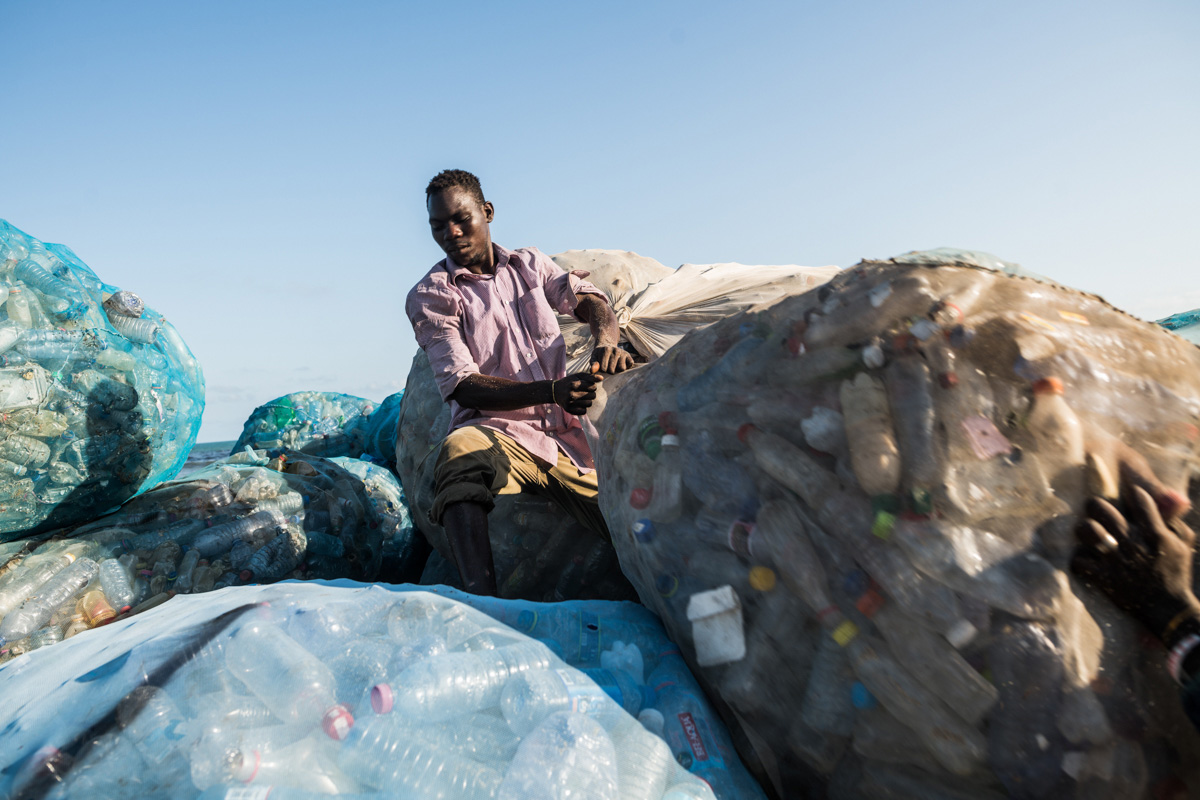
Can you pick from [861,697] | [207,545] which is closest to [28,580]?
[207,545]

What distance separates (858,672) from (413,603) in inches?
25.9

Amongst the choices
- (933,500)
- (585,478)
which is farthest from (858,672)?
(585,478)

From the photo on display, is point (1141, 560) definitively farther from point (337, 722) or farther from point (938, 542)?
point (337, 722)

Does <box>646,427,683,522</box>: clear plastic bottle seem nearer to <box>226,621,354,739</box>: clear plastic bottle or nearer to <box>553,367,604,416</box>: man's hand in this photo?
<box>226,621,354,739</box>: clear plastic bottle

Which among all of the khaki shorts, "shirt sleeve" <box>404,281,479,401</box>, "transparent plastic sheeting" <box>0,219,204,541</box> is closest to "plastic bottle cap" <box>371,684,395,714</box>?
the khaki shorts

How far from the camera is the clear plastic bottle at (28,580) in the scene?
1799mm

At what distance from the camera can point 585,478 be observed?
2.11m

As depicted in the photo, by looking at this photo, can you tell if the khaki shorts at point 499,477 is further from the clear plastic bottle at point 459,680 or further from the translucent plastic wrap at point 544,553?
the clear plastic bottle at point 459,680

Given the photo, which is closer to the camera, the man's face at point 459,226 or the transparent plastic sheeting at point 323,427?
the man's face at point 459,226

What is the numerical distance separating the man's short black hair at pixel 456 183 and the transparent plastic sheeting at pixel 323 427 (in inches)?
50.6

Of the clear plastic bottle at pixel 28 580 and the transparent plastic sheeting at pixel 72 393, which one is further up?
the transparent plastic sheeting at pixel 72 393

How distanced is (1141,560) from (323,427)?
11.2 feet

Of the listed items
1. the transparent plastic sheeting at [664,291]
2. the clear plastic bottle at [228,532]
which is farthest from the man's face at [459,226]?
the clear plastic bottle at [228,532]

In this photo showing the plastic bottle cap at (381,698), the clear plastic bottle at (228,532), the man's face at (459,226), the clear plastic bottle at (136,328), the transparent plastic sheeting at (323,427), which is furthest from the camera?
the transparent plastic sheeting at (323,427)
